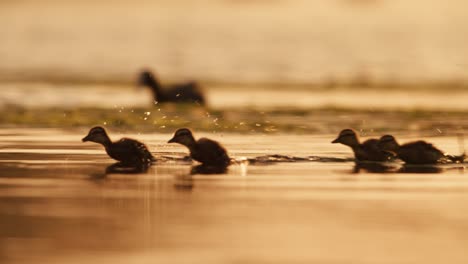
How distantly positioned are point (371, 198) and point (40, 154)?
605 centimetres

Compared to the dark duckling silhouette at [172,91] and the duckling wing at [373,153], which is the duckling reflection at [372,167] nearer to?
the duckling wing at [373,153]

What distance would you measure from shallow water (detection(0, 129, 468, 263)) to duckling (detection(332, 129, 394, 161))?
1.07ft

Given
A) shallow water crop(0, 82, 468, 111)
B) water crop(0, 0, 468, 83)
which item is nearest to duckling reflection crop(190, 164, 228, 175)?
shallow water crop(0, 82, 468, 111)

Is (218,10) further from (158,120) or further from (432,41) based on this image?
(158,120)

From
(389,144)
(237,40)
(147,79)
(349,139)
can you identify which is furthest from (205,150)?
(237,40)

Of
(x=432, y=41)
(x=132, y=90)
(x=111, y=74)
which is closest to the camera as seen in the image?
(x=132, y=90)

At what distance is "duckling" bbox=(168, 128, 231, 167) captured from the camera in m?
18.0

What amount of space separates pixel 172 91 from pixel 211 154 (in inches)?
563

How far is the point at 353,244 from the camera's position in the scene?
11.4 m

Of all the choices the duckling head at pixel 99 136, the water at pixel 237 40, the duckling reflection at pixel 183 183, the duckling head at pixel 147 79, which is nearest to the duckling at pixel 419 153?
the duckling reflection at pixel 183 183

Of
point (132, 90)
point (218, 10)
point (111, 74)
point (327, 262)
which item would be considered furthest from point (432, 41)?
point (327, 262)

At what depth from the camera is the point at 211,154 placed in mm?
18062

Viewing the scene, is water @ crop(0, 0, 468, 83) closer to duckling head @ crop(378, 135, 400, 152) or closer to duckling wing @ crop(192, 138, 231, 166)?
duckling head @ crop(378, 135, 400, 152)

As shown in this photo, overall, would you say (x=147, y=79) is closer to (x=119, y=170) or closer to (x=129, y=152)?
(x=129, y=152)
